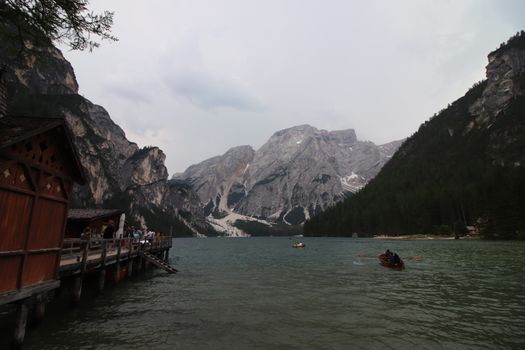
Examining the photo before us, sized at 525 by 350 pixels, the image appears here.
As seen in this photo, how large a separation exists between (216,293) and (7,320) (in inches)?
542

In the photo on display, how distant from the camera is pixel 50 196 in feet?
50.6

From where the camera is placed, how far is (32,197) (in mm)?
14062

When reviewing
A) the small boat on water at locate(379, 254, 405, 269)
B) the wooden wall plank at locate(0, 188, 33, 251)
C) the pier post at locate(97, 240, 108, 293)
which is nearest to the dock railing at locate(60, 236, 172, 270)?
the pier post at locate(97, 240, 108, 293)

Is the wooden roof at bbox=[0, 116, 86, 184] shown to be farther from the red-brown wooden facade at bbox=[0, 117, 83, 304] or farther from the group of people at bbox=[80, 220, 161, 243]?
the group of people at bbox=[80, 220, 161, 243]

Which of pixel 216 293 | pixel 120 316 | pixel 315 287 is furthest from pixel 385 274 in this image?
pixel 120 316

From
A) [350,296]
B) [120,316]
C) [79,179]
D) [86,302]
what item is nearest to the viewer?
[79,179]

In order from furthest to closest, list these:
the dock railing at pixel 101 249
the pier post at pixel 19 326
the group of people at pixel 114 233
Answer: the group of people at pixel 114 233, the dock railing at pixel 101 249, the pier post at pixel 19 326

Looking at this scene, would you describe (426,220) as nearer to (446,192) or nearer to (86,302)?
(446,192)

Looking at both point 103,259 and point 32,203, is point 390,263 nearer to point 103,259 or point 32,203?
point 103,259

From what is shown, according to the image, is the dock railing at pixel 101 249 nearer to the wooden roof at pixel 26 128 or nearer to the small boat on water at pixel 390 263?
the wooden roof at pixel 26 128

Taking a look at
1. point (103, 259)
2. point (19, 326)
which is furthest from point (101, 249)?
point (19, 326)

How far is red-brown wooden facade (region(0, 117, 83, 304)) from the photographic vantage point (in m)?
12.6

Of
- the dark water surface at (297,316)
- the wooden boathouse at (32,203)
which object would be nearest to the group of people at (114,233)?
the dark water surface at (297,316)

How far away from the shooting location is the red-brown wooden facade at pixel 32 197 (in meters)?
12.6
